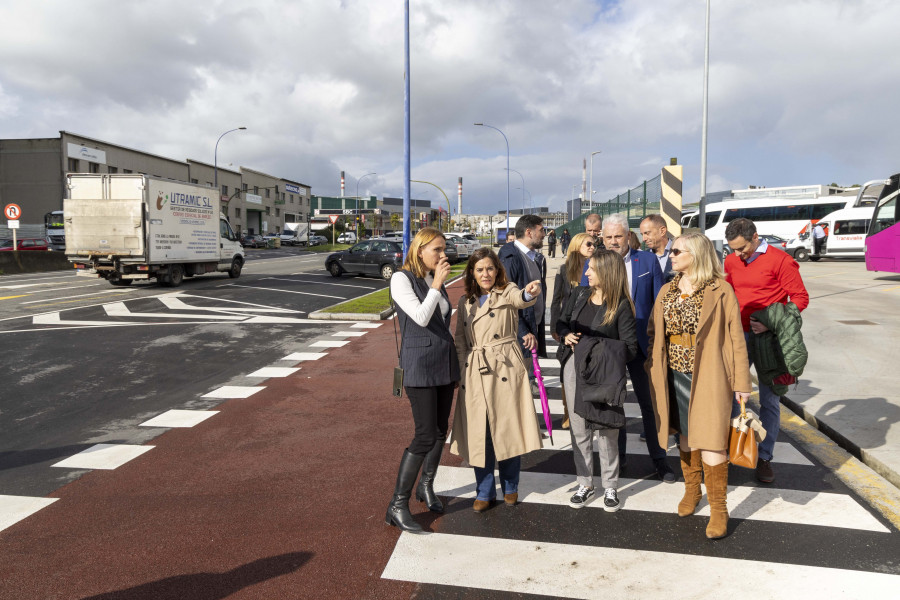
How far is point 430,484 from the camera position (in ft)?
13.2

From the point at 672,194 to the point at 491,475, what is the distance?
6.38 m

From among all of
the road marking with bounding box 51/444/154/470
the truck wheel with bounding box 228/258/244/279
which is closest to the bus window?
the truck wheel with bounding box 228/258/244/279

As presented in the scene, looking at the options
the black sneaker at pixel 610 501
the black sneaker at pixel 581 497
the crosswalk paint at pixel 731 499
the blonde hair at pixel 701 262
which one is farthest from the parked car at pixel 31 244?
the blonde hair at pixel 701 262

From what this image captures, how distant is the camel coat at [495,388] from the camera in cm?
377

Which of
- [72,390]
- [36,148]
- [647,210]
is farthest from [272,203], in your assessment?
[72,390]

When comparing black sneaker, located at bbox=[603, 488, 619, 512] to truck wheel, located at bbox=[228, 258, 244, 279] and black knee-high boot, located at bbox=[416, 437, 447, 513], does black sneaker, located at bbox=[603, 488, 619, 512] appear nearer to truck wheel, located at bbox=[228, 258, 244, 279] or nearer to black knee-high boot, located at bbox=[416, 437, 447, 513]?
black knee-high boot, located at bbox=[416, 437, 447, 513]

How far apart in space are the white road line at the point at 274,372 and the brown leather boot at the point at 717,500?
5449 millimetres

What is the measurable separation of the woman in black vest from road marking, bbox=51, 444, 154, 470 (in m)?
2.44

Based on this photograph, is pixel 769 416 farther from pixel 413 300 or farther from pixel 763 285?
pixel 413 300

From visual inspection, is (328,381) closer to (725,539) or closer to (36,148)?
(725,539)

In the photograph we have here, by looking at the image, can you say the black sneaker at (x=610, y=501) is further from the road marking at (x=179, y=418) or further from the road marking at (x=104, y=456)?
the road marking at (x=179, y=418)

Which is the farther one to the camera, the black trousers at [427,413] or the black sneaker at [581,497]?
the black sneaker at [581,497]

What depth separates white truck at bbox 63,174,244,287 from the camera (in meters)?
17.9

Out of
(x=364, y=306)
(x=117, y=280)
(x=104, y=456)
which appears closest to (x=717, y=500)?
(x=104, y=456)
